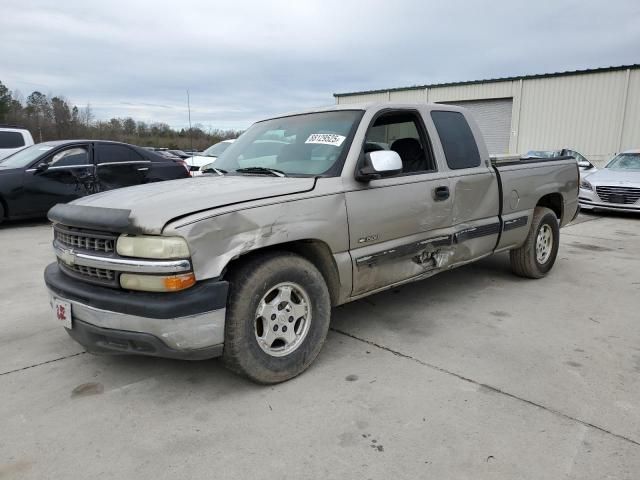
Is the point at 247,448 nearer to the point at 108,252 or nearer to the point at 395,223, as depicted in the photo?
the point at 108,252

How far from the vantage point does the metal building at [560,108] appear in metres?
21.5

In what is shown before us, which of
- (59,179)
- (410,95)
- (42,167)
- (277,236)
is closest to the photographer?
(277,236)

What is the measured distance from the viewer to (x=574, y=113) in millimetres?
22984

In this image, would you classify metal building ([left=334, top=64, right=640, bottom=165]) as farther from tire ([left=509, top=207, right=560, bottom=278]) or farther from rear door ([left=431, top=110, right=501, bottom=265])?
rear door ([left=431, top=110, right=501, bottom=265])

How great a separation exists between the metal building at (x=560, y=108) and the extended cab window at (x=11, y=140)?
648 inches

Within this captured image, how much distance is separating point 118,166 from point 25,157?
1.62 metres

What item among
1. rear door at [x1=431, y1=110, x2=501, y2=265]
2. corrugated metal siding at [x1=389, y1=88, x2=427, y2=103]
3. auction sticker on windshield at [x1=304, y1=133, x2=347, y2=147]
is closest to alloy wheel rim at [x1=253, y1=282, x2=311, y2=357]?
auction sticker on windshield at [x1=304, y1=133, x2=347, y2=147]

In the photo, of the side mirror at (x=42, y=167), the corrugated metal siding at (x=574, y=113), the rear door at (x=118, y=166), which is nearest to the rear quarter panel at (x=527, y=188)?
the rear door at (x=118, y=166)

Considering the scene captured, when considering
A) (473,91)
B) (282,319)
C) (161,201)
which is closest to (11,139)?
(161,201)

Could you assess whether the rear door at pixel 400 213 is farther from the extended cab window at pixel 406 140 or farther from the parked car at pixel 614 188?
the parked car at pixel 614 188

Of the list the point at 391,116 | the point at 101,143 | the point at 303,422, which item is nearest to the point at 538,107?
the point at 101,143

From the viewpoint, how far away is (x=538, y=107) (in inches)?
949

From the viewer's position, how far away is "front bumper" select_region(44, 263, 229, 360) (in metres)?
2.65

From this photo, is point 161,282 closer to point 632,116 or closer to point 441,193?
point 441,193
